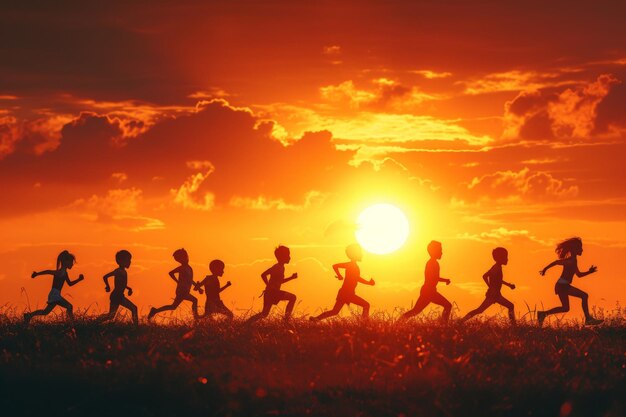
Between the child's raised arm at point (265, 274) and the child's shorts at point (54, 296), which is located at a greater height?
the child's raised arm at point (265, 274)

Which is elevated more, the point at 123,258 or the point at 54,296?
the point at 123,258

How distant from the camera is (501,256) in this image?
21.6 m

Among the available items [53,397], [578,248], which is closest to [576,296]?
[578,248]

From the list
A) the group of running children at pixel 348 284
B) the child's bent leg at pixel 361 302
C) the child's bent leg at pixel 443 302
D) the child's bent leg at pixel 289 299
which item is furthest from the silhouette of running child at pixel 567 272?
the child's bent leg at pixel 289 299

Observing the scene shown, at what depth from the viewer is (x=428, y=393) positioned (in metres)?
13.4

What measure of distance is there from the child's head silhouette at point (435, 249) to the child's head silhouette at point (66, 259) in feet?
25.7

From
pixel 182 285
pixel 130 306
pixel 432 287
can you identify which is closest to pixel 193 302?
pixel 182 285

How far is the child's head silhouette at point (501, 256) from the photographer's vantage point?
21578 mm

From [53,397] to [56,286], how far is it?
7.92 meters

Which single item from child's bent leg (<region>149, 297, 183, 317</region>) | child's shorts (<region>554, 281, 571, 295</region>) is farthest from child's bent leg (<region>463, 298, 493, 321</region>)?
child's bent leg (<region>149, 297, 183, 317</region>)

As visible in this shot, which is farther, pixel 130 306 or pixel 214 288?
pixel 214 288

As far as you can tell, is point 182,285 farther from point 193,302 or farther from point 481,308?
point 481,308

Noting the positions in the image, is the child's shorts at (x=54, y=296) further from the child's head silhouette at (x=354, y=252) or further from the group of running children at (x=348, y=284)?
the child's head silhouette at (x=354, y=252)

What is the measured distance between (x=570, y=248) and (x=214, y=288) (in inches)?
315
